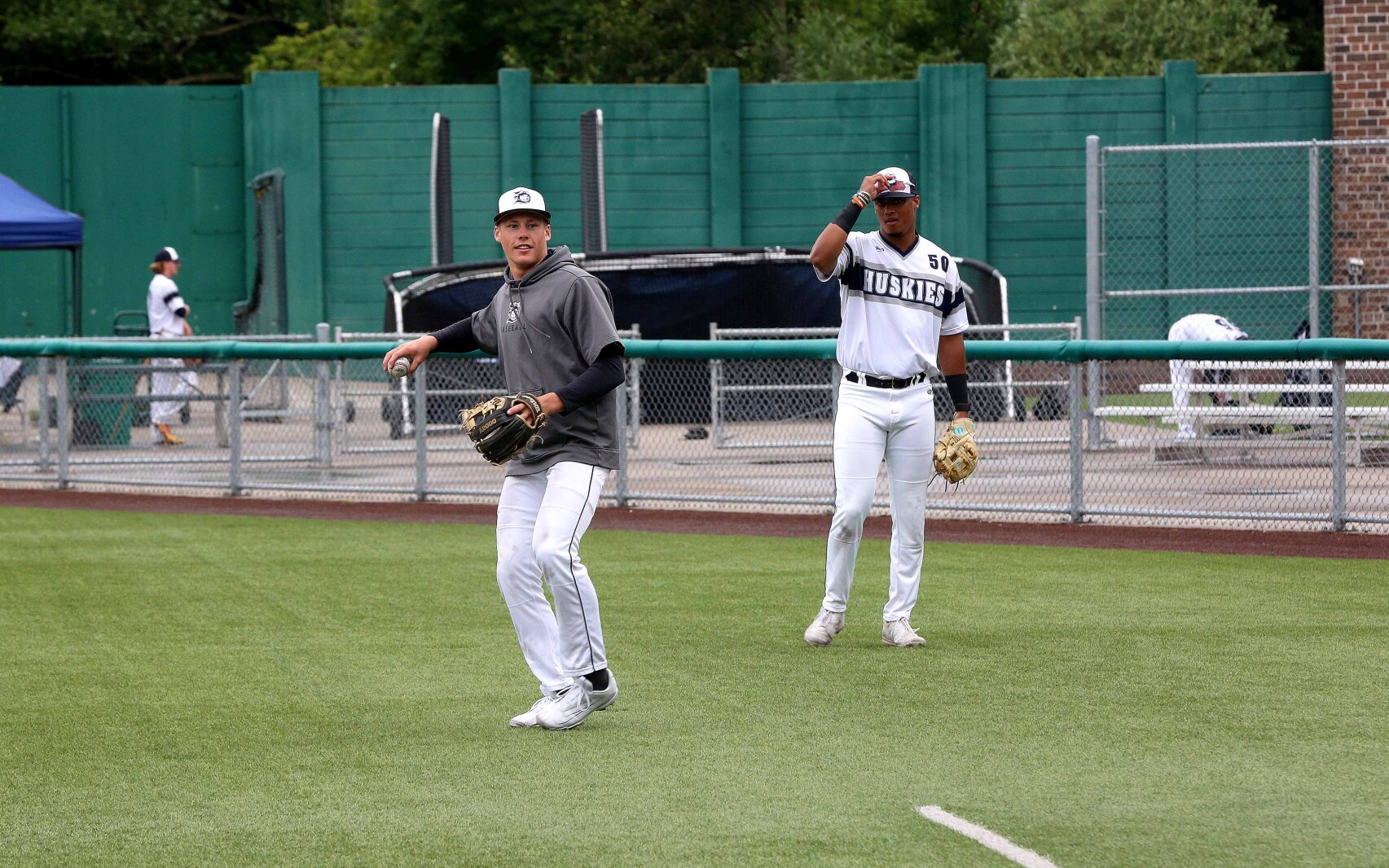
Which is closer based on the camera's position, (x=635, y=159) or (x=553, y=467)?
(x=553, y=467)

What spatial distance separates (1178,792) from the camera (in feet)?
17.2

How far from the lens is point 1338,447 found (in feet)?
36.4

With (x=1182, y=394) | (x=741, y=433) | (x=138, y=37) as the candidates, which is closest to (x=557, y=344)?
(x=741, y=433)

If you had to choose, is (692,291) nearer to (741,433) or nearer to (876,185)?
(741,433)

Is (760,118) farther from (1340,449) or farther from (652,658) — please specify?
(652,658)

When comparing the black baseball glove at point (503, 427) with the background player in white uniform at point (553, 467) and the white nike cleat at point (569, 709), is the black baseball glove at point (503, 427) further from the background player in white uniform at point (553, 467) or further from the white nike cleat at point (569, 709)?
the white nike cleat at point (569, 709)

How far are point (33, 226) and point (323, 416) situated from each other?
493cm

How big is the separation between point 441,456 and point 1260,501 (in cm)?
628

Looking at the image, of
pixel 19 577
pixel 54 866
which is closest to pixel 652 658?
pixel 54 866

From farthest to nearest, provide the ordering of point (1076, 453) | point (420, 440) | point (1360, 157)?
point (1360, 157) → point (420, 440) → point (1076, 453)

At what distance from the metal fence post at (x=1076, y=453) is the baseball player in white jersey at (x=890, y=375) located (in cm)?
429

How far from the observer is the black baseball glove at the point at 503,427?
592cm

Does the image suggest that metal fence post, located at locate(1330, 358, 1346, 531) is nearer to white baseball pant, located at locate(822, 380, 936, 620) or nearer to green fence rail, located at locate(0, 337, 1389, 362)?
green fence rail, located at locate(0, 337, 1389, 362)

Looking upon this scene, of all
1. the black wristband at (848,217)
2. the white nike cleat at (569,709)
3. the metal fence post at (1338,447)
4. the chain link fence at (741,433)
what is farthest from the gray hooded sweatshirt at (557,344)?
the metal fence post at (1338,447)
